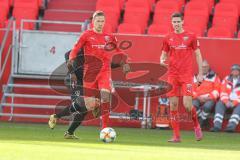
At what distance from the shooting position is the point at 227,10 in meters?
20.6

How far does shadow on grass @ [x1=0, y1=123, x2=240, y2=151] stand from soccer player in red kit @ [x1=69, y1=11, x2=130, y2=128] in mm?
853

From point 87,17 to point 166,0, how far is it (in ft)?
7.44

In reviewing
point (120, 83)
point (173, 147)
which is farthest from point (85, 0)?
point (173, 147)

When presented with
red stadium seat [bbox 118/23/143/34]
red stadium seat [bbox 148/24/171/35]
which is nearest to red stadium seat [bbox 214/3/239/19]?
red stadium seat [bbox 148/24/171/35]

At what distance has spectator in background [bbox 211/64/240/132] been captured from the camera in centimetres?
1830

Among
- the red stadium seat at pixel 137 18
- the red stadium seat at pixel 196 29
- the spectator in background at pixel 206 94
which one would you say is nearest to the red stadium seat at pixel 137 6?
the red stadium seat at pixel 137 18

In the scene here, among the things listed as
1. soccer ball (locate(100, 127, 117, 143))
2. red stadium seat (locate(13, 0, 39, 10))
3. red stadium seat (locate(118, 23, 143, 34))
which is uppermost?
red stadium seat (locate(13, 0, 39, 10))

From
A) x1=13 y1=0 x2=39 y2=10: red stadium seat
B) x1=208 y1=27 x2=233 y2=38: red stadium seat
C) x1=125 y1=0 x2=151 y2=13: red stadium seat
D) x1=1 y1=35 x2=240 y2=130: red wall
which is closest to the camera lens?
x1=1 y1=35 x2=240 y2=130: red wall

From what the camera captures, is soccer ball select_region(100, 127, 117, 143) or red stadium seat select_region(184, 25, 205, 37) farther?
red stadium seat select_region(184, 25, 205, 37)

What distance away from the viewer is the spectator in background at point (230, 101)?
18.3m

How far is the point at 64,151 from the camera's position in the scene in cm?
1136

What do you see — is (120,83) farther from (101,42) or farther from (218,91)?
(101,42)

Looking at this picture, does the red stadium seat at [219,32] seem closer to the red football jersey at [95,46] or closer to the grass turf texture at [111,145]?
the grass turf texture at [111,145]

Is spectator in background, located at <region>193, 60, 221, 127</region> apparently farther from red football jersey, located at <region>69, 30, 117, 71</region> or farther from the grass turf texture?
red football jersey, located at <region>69, 30, 117, 71</region>
